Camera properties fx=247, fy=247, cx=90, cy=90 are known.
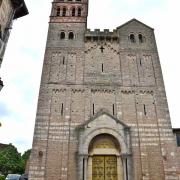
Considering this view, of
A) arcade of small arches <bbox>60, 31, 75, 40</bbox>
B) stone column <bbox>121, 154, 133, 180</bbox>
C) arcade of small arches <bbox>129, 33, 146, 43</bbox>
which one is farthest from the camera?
arcade of small arches <bbox>60, 31, 75, 40</bbox>

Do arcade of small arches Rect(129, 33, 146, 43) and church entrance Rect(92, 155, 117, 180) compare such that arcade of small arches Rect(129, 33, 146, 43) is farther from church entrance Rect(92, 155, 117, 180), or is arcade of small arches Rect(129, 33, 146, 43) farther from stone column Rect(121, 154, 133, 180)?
church entrance Rect(92, 155, 117, 180)

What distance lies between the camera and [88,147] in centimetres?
1822

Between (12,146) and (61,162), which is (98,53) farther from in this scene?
(12,146)

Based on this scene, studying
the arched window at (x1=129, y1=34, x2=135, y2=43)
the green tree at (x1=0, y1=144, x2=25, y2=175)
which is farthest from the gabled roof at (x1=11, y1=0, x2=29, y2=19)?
the green tree at (x1=0, y1=144, x2=25, y2=175)

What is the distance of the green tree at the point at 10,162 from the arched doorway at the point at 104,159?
29228 mm

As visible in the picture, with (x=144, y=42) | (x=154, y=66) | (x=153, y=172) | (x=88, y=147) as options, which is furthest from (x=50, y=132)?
(x=144, y=42)

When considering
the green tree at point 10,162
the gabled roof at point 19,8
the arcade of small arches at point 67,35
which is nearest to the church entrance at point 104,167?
the gabled roof at point 19,8

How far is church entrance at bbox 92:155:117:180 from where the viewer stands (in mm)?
17656

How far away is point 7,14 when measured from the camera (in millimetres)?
14492

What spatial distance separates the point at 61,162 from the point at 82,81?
7.10m

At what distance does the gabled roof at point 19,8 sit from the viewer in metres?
15.4

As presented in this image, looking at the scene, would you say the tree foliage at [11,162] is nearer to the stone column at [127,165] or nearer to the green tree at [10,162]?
the green tree at [10,162]

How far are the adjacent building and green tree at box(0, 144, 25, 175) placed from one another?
33.1m

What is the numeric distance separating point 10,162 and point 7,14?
34720mm
